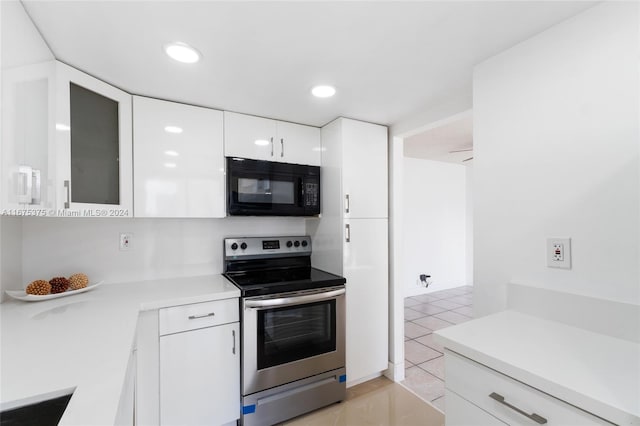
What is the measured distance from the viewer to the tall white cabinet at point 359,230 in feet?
7.27

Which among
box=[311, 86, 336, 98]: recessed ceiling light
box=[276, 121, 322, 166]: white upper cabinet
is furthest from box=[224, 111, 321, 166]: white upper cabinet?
box=[311, 86, 336, 98]: recessed ceiling light

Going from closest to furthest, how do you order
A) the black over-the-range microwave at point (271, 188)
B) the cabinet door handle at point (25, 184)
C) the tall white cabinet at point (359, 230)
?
the cabinet door handle at point (25, 184) → the black over-the-range microwave at point (271, 188) → the tall white cabinet at point (359, 230)

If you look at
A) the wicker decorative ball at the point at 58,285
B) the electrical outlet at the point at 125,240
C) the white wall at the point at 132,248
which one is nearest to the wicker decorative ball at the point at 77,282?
the wicker decorative ball at the point at 58,285

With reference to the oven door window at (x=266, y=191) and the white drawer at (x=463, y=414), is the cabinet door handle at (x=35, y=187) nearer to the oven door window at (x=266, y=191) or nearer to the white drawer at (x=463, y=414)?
the oven door window at (x=266, y=191)

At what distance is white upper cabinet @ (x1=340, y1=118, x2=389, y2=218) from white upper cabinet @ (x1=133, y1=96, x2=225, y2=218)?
947 mm

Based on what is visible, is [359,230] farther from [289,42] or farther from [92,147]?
[92,147]

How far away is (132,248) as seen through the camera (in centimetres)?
204

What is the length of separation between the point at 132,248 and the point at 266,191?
1045 millimetres

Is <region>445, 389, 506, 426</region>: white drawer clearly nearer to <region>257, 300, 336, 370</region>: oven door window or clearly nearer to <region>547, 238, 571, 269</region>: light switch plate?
<region>547, 238, 571, 269</region>: light switch plate

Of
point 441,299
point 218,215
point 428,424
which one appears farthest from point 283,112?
point 441,299

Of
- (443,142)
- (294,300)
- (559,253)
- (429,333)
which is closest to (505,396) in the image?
(559,253)

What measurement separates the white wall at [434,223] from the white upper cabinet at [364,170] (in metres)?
2.46

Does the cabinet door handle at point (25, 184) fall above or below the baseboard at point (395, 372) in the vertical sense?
above

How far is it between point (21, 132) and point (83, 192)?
1.74ft
